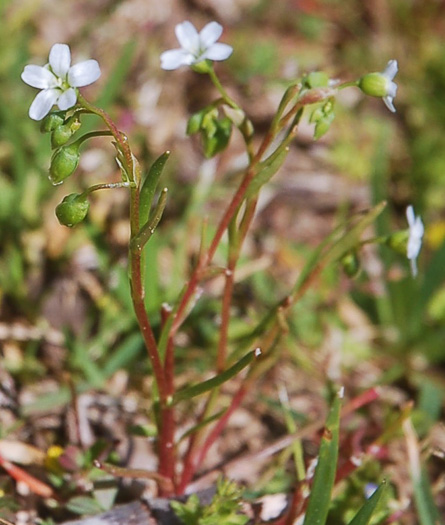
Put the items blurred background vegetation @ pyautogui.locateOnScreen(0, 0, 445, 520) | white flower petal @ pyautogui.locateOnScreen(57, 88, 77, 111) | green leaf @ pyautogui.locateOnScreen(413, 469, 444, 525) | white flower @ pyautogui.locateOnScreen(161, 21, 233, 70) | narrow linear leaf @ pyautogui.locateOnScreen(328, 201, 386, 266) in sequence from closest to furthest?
white flower petal @ pyautogui.locateOnScreen(57, 88, 77, 111), white flower @ pyautogui.locateOnScreen(161, 21, 233, 70), narrow linear leaf @ pyautogui.locateOnScreen(328, 201, 386, 266), green leaf @ pyautogui.locateOnScreen(413, 469, 444, 525), blurred background vegetation @ pyautogui.locateOnScreen(0, 0, 445, 520)

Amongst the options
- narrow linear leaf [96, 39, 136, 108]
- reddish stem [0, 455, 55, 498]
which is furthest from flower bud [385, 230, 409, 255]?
narrow linear leaf [96, 39, 136, 108]

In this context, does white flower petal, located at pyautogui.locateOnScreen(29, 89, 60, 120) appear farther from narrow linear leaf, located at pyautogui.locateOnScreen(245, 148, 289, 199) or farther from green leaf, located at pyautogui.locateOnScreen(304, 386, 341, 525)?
green leaf, located at pyautogui.locateOnScreen(304, 386, 341, 525)

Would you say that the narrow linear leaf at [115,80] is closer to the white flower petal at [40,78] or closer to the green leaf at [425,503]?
the white flower petal at [40,78]

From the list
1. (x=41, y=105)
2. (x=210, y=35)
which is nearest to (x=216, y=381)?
(x=41, y=105)

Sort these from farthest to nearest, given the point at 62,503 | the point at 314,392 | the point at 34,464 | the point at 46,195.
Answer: the point at 46,195
the point at 314,392
the point at 34,464
the point at 62,503

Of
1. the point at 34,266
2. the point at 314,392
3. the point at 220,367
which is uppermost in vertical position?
the point at 220,367

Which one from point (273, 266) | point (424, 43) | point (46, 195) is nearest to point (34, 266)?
point (46, 195)

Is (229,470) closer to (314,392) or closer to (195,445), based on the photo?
(195,445)

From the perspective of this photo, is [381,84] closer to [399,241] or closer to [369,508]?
[399,241]
